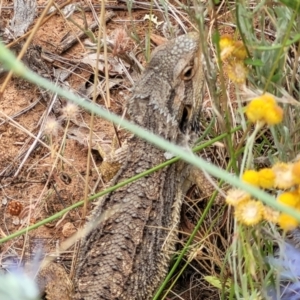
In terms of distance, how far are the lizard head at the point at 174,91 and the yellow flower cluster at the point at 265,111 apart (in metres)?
1.79

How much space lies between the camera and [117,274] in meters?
2.93

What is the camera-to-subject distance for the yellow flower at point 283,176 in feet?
4.94

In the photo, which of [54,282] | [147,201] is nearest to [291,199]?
[147,201]

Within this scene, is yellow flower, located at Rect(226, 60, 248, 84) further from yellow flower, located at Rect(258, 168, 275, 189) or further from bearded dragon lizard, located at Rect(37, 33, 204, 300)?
bearded dragon lizard, located at Rect(37, 33, 204, 300)

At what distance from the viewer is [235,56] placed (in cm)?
191

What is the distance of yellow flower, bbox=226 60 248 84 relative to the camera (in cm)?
185

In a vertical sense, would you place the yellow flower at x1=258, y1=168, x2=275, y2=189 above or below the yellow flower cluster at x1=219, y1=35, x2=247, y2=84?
below

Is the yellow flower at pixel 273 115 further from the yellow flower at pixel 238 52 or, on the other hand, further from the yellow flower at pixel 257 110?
the yellow flower at pixel 238 52

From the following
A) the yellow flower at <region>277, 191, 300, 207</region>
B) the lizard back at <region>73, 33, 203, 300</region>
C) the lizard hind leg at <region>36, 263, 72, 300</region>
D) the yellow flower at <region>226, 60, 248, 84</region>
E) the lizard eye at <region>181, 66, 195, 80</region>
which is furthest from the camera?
the lizard eye at <region>181, 66, 195, 80</region>

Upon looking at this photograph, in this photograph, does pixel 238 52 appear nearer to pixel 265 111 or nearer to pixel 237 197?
pixel 265 111

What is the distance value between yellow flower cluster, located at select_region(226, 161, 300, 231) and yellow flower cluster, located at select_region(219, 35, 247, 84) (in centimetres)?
39

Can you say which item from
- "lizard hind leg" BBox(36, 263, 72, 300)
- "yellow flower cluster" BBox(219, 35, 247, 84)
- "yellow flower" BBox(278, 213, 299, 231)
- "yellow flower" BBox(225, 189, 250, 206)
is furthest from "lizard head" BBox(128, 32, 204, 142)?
"yellow flower" BBox(278, 213, 299, 231)

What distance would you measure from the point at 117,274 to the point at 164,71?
47.1 inches

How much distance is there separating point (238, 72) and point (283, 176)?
1.53ft
